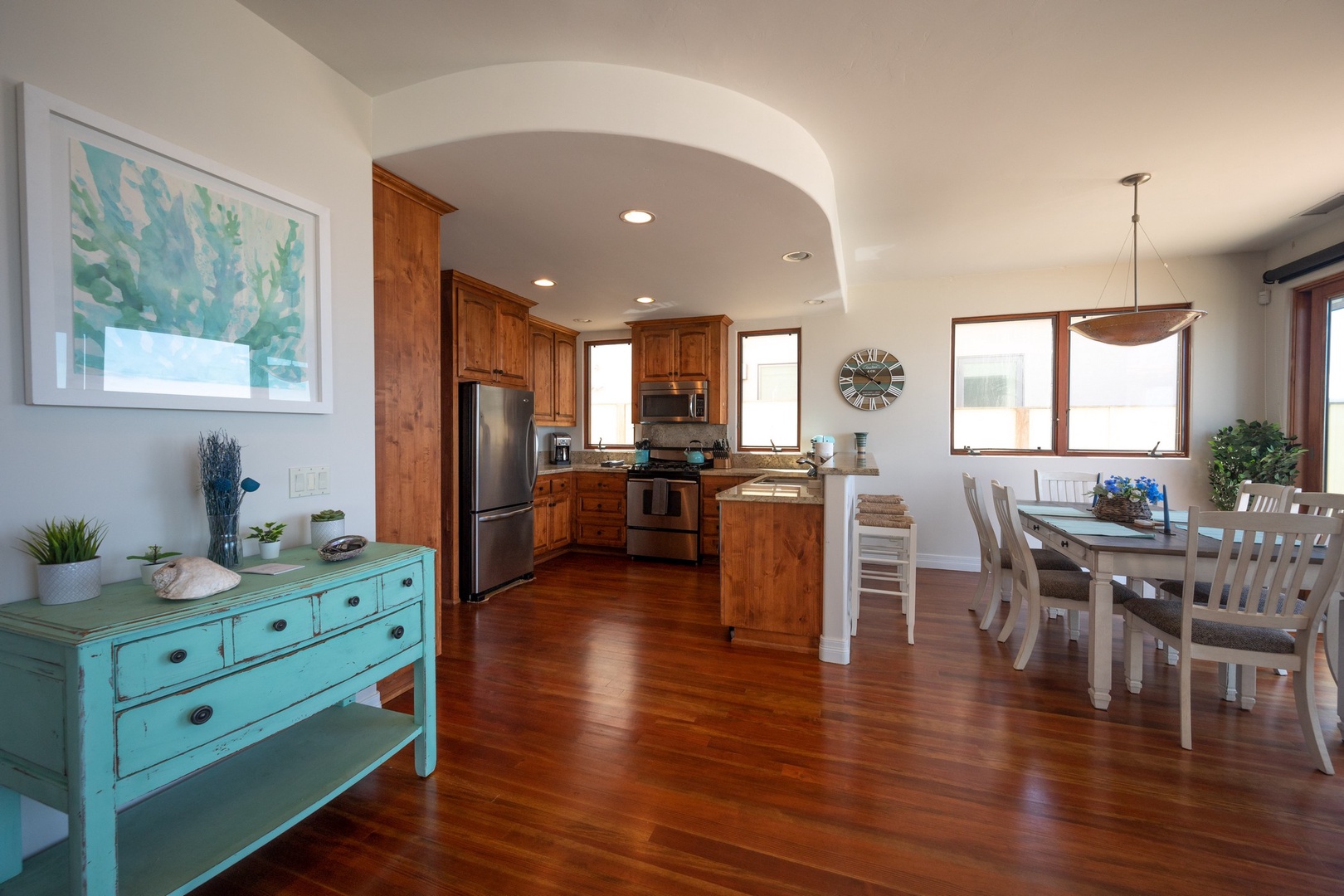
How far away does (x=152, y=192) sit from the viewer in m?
1.53

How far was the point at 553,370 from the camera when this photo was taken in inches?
219

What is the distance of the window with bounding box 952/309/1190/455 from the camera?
441cm

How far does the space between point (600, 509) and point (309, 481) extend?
3.60 meters

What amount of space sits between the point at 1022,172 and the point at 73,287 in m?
4.06

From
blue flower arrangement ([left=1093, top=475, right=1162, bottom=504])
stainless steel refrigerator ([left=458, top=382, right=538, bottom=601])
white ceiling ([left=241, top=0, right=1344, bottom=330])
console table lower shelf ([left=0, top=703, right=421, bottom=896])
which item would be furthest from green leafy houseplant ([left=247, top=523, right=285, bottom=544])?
blue flower arrangement ([left=1093, top=475, right=1162, bottom=504])

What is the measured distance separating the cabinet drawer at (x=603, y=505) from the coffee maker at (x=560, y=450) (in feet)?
1.51

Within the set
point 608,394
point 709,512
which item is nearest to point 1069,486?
point 709,512

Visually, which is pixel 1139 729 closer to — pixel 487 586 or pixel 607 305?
pixel 487 586

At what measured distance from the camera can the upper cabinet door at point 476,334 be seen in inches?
153

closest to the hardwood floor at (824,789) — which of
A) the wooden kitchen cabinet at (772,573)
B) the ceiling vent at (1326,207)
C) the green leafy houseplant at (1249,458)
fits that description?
the wooden kitchen cabinet at (772,573)

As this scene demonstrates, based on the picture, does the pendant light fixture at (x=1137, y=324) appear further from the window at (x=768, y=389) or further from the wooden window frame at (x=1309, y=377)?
the window at (x=768, y=389)

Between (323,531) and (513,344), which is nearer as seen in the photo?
(323,531)

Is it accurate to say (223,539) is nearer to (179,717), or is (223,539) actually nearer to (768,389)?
(179,717)

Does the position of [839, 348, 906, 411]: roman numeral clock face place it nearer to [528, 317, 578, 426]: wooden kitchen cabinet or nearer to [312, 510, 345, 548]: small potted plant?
[528, 317, 578, 426]: wooden kitchen cabinet
